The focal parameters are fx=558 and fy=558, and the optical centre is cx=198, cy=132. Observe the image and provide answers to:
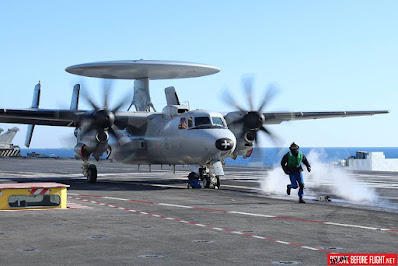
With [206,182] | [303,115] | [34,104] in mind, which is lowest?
[206,182]

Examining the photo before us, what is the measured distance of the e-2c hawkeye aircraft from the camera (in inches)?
1106

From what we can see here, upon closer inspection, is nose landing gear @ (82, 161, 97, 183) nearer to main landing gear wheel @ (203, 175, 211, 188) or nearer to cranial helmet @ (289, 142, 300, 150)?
main landing gear wheel @ (203, 175, 211, 188)

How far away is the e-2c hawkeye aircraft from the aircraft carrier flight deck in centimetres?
→ 637

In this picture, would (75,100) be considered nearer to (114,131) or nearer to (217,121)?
(114,131)

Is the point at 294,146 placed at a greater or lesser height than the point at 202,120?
lesser

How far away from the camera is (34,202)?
1952cm

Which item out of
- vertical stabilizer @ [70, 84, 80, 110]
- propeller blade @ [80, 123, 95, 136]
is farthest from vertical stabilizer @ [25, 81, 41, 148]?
propeller blade @ [80, 123, 95, 136]

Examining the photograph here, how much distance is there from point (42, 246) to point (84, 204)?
29.6 ft

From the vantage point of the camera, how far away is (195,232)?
1334 centimetres

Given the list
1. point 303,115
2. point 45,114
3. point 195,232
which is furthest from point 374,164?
point 195,232

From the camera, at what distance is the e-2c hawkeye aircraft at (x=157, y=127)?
92.2 feet

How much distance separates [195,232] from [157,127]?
1866 cm

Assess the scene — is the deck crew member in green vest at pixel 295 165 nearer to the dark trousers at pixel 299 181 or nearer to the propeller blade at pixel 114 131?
the dark trousers at pixel 299 181

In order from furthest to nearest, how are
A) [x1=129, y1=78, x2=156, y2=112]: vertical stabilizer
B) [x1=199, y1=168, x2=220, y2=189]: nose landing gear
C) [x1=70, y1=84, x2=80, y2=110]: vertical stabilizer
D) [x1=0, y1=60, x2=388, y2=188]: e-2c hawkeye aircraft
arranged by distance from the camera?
[x1=129, y1=78, x2=156, y2=112]: vertical stabilizer < [x1=70, y1=84, x2=80, y2=110]: vertical stabilizer < [x1=199, y1=168, x2=220, y2=189]: nose landing gear < [x1=0, y1=60, x2=388, y2=188]: e-2c hawkeye aircraft
